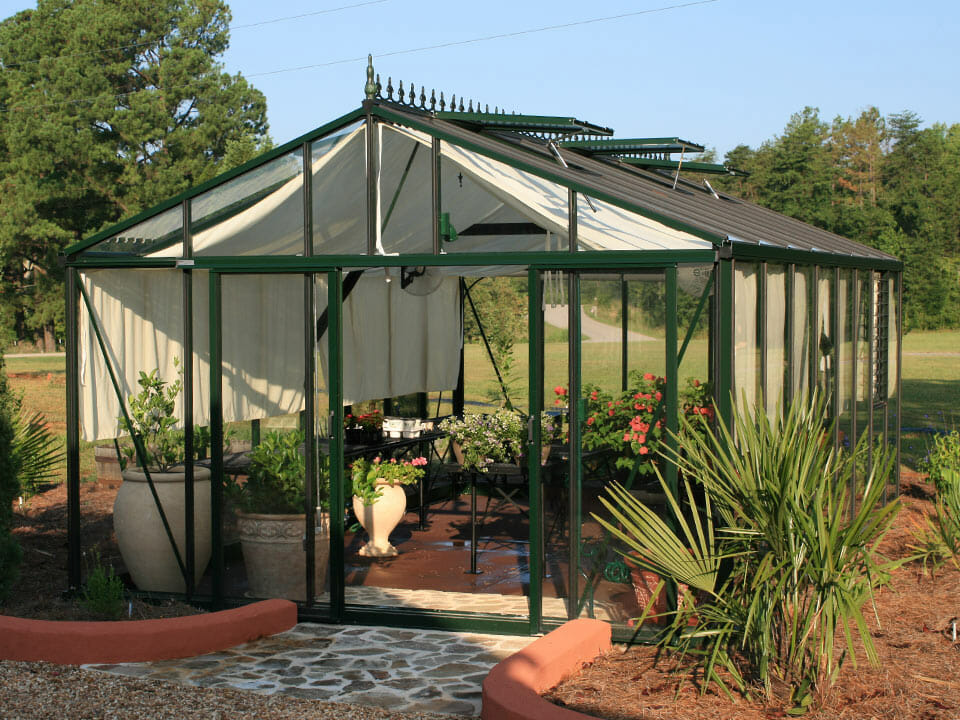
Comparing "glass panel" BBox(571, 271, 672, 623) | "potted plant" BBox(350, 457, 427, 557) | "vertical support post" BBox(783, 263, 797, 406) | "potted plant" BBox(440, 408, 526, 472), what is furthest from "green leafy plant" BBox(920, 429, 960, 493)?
"potted plant" BBox(350, 457, 427, 557)

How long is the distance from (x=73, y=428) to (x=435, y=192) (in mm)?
2816

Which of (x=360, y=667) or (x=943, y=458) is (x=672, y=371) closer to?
(x=360, y=667)

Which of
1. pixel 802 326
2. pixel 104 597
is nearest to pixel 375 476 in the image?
pixel 104 597

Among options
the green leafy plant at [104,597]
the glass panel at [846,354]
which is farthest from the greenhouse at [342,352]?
the green leafy plant at [104,597]

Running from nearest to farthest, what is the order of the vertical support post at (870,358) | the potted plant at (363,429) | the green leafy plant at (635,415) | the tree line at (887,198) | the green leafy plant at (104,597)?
the green leafy plant at (635,415) < the green leafy plant at (104,597) < the potted plant at (363,429) < the vertical support post at (870,358) < the tree line at (887,198)

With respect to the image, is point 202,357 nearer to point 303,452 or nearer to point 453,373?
point 303,452

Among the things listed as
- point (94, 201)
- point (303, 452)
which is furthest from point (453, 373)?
point (94, 201)

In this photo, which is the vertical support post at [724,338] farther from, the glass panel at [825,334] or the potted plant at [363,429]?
the potted plant at [363,429]

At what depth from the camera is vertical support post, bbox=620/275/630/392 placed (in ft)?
20.3

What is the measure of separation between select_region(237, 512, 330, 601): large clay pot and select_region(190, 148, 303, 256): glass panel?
1.68 metres

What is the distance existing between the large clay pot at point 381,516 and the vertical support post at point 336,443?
4.77 ft

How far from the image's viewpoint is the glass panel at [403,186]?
6715mm

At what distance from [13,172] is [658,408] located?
3227cm

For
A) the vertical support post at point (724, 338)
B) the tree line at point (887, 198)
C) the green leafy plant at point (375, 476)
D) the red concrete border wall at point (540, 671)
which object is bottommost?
the red concrete border wall at point (540, 671)
